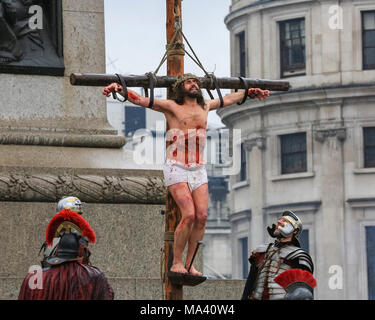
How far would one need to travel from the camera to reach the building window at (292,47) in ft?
213

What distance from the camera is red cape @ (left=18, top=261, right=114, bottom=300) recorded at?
43.2 feet

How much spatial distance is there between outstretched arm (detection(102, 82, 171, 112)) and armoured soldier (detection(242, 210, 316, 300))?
1681mm

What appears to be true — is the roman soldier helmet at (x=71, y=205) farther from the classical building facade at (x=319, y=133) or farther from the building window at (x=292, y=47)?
the building window at (x=292, y=47)

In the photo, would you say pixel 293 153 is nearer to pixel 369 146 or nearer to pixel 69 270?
pixel 369 146

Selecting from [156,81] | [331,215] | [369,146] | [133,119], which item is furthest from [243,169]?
[156,81]

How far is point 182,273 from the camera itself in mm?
12867

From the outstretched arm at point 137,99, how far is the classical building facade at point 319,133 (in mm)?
48082

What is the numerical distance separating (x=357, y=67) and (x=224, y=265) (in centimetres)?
4447

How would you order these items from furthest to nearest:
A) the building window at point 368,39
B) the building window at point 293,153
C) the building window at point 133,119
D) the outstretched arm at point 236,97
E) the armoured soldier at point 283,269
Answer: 1. the building window at point 133,119
2. the building window at point 293,153
3. the building window at point 368,39
4. the outstretched arm at point 236,97
5. the armoured soldier at point 283,269

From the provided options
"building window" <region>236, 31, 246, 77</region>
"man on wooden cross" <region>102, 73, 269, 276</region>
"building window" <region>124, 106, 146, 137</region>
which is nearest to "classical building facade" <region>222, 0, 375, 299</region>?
"building window" <region>236, 31, 246, 77</region>

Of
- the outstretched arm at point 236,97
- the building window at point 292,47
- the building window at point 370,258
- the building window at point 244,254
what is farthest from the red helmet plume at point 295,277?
the building window at point 244,254

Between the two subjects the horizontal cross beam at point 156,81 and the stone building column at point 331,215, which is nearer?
the horizontal cross beam at point 156,81

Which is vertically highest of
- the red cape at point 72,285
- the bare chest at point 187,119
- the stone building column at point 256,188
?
the stone building column at point 256,188

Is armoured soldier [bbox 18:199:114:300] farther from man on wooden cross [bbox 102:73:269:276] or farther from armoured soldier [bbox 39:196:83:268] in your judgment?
man on wooden cross [bbox 102:73:269:276]
